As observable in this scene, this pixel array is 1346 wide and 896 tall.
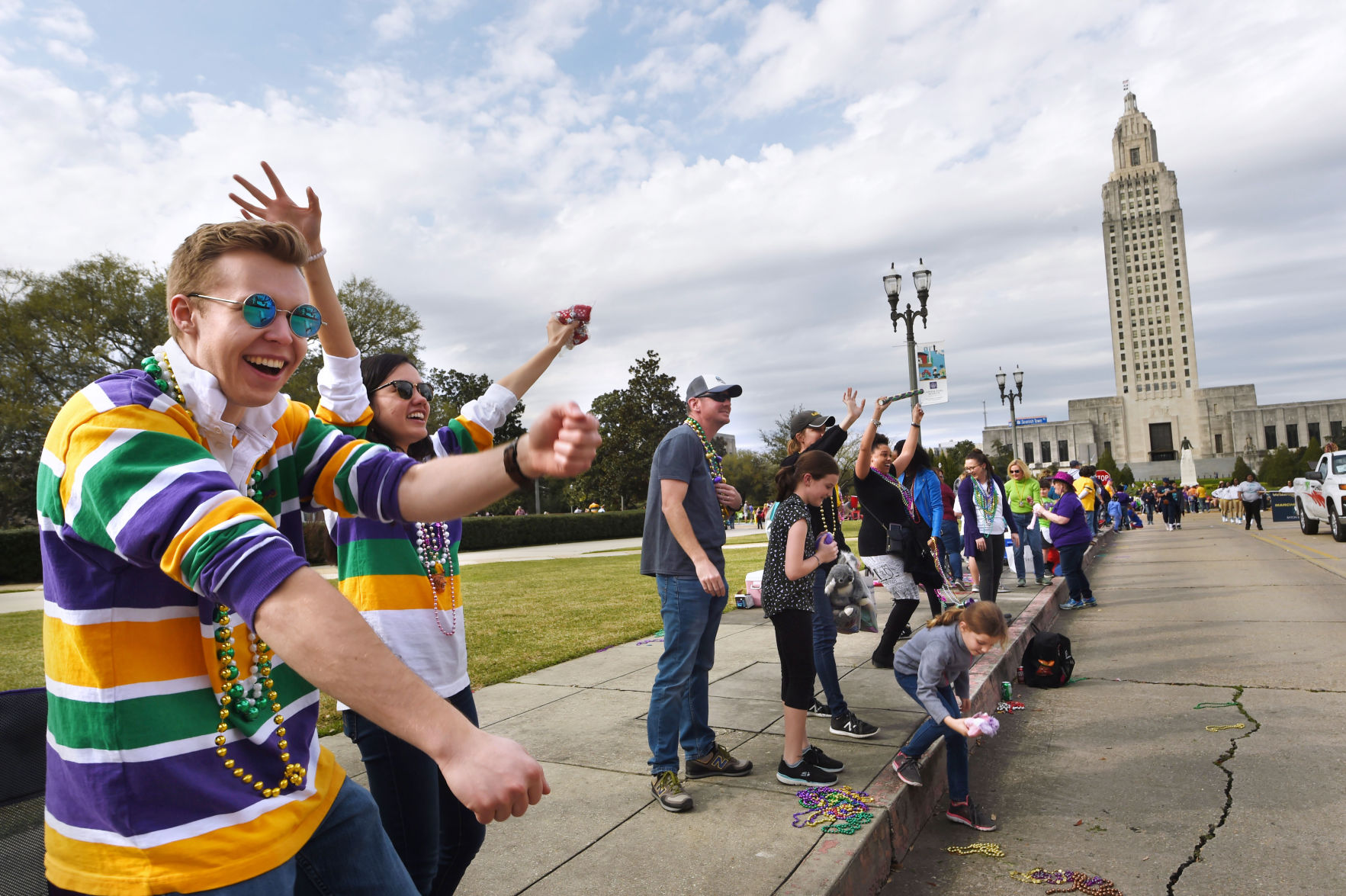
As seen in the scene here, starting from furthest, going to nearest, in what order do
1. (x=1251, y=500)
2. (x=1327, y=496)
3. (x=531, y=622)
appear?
(x=1251, y=500) < (x=1327, y=496) < (x=531, y=622)

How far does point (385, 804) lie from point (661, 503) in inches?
87.0

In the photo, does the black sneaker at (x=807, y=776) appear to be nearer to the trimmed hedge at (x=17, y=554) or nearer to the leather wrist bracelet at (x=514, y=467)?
the leather wrist bracelet at (x=514, y=467)

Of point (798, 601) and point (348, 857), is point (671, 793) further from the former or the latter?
point (348, 857)

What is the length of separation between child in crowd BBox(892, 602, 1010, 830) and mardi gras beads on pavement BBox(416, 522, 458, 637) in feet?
8.13

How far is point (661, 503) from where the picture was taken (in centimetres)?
434

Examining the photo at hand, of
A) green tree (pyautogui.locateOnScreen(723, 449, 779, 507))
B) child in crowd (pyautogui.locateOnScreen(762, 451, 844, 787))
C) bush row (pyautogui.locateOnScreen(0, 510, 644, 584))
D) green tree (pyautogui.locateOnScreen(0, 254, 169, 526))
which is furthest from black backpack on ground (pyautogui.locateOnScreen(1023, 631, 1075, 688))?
green tree (pyautogui.locateOnScreen(723, 449, 779, 507))

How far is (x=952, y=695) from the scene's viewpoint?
14.1ft

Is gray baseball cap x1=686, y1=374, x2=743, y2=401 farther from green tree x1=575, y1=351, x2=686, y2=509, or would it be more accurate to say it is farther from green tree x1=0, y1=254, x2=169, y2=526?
green tree x1=575, y1=351, x2=686, y2=509

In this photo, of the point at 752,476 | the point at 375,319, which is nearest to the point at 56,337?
the point at 375,319

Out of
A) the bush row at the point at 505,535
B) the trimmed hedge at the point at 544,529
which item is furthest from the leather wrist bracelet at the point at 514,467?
the trimmed hedge at the point at 544,529

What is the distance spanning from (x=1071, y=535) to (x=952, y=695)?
7.83 m

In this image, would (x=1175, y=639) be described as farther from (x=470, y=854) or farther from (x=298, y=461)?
(x=298, y=461)

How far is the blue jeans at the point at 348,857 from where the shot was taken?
4.92ft

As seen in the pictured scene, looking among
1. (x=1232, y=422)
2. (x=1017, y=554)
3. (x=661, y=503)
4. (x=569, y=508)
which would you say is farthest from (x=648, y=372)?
(x=1232, y=422)
